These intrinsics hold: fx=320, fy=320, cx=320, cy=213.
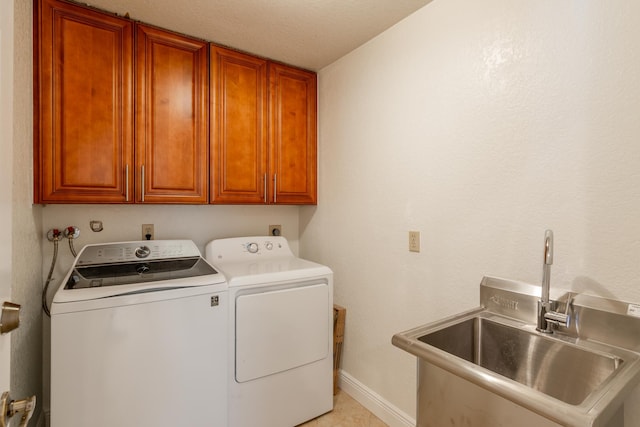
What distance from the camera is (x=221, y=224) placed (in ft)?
7.98

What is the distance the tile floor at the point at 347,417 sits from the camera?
1933 mm

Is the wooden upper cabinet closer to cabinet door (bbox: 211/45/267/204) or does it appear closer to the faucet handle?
cabinet door (bbox: 211/45/267/204)

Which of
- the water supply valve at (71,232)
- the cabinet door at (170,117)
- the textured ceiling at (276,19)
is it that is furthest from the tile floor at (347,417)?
the textured ceiling at (276,19)

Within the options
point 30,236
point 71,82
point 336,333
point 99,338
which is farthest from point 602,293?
point 71,82

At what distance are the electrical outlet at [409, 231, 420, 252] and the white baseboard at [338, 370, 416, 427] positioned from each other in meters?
0.93

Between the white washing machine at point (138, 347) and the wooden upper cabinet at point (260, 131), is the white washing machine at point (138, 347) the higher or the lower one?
the lower one

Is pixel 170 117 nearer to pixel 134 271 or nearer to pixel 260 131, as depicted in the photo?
pixel 260 131

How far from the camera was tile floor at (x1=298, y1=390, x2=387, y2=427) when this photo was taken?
6.34 ft

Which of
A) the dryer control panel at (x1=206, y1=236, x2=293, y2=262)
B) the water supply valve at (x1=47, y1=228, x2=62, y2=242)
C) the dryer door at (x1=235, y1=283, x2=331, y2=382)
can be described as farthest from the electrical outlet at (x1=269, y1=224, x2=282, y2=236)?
the water supply valve at (x1=47, y1=228, x2=62, y2=242)

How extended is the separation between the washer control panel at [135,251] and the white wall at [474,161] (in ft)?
3.37

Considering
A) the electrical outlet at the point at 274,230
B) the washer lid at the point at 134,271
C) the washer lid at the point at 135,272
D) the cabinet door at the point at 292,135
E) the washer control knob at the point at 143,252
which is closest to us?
the washer lid at the point at 134,271

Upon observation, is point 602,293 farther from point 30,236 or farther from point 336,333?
point 30,236

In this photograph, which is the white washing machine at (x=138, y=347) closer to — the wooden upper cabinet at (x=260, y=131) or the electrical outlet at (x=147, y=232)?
the electrical outlet at (x=147, y=232)

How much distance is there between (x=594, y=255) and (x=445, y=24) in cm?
123
